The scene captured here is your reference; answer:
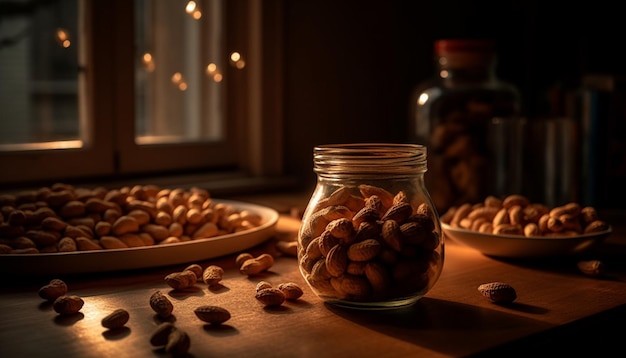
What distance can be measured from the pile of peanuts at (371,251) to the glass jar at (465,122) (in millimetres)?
729

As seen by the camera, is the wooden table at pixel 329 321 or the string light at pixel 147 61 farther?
the string light at pixel 147 61

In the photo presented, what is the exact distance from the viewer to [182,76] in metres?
1.92

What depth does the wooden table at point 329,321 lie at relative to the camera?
0.76 metres

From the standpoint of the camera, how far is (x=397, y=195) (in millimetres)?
933

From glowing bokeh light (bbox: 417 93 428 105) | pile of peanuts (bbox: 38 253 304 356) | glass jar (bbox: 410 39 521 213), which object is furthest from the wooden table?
glowing bokeh light (bbox: 417 93 428 105)

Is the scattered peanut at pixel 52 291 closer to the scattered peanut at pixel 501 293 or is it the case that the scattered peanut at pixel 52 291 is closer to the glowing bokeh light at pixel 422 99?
the scattered peanut at pixel 501 293

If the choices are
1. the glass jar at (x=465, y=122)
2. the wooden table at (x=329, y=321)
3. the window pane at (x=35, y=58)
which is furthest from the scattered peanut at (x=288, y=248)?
the window pane at (x=35, y=58)

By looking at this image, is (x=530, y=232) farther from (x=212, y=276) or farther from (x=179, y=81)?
(x=179, y=81)

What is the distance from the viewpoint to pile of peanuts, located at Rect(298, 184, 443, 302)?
2.78 feet

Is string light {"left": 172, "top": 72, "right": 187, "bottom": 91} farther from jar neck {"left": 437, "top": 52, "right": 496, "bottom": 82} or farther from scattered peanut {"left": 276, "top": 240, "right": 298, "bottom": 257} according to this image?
scattered peanut {"left": 276, "top": 240, "right": 298, "bottom": 257}

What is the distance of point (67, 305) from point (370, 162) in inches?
15.0

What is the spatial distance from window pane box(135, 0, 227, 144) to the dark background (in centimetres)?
18

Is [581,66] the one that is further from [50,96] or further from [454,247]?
[50,96]

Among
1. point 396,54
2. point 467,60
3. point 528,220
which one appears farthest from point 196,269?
point 396,54
